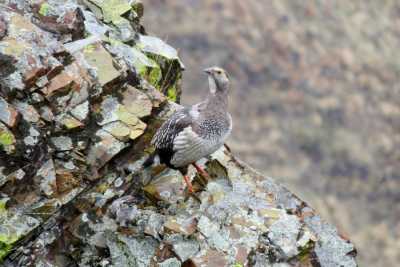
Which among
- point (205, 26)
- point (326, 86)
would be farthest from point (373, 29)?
point (205, 26)

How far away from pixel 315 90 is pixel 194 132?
106 feet

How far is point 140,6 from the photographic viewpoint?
14945 millimetres

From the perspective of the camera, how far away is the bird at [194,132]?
11.8m

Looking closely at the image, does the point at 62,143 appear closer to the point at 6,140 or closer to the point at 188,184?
the point at 6,140

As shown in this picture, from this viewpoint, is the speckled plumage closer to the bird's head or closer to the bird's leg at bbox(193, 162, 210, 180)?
the bird's head

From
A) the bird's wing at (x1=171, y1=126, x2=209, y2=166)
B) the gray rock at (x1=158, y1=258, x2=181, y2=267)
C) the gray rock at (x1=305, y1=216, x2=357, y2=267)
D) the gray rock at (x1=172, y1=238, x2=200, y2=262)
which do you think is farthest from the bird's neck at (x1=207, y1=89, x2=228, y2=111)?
the gray rock at (x1=158, y1=258, x2=181, y2=267)

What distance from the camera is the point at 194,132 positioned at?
38.6 ft

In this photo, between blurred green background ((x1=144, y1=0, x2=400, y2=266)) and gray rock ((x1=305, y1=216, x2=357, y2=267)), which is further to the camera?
blurred green background ((x1=144, y1=0, x2=400, y2=266))

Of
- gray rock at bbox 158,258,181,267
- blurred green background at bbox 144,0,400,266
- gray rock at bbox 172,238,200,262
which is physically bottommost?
gray rock at bbox 158,258,181,267

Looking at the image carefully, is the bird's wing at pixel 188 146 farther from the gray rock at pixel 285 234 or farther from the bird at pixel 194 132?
the gray rock at pixel 285 234

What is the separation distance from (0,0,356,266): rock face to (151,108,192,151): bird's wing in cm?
35

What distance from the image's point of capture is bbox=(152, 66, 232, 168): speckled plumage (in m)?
11.8

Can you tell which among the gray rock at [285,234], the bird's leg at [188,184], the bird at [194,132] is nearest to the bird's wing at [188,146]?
the bird at [194,132]

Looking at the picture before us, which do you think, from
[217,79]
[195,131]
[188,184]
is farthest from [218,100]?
[188,184]
